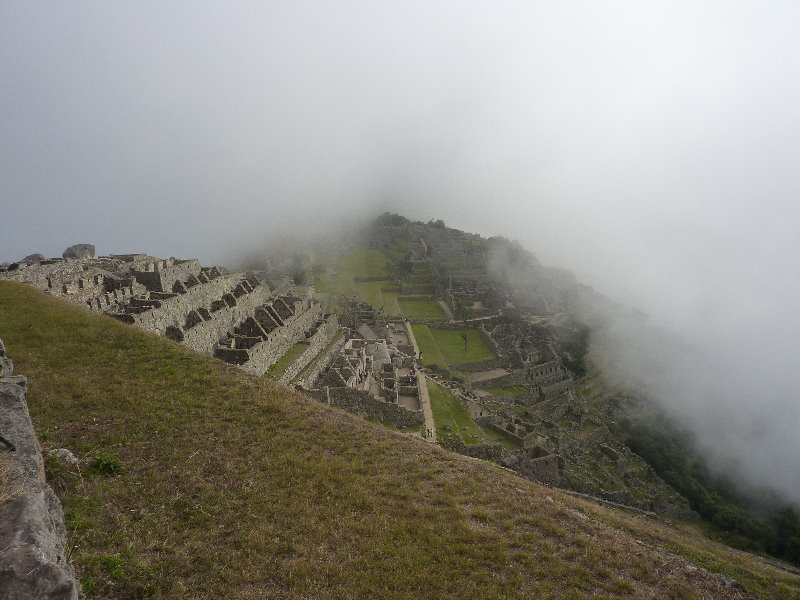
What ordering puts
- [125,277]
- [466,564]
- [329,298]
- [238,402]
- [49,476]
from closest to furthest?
[466,564] → [49,476] → [238,402] → [125,277] → [329,298]

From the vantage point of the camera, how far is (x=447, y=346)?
54719 mm

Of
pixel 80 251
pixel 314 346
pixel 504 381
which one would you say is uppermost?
pixel 314 346

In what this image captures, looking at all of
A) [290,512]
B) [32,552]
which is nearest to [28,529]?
[32,552]

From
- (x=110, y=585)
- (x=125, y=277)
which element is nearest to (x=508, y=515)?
(x=110, y=585)

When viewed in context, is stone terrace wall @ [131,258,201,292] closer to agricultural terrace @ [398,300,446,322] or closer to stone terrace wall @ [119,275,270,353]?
stone terrace wall @ [119,275,270,353]

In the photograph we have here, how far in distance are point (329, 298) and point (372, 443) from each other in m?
47.5

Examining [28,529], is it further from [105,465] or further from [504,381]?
[504,381]

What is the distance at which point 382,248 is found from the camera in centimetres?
9950

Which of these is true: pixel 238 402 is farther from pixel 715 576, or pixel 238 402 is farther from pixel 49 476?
pixel 715 576

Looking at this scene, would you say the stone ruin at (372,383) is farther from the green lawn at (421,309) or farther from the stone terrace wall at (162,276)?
the green lawn at (421,309)

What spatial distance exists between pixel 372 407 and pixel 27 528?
71.0ft

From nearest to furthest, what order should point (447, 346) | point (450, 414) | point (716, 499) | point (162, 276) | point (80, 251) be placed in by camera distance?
point (162, 276) → point (450, 414) → point (716, 499) → point (80, 251) → point (447, 346)

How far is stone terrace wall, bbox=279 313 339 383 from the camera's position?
26.5 m

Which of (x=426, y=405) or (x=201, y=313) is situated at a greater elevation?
(x=201, y=313)
